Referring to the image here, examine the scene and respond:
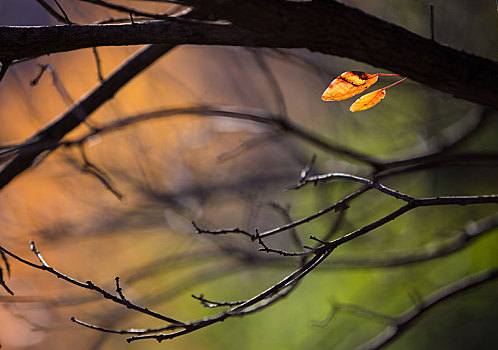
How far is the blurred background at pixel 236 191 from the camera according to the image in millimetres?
2385

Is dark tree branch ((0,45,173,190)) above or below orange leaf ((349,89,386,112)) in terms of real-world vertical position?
above

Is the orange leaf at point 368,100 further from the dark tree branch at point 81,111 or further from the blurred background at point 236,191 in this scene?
the blurred background at point 236,191

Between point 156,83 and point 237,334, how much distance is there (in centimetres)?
291

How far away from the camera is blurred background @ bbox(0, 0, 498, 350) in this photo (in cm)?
238

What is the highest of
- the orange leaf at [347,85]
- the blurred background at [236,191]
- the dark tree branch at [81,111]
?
the blurred background at [236,191]

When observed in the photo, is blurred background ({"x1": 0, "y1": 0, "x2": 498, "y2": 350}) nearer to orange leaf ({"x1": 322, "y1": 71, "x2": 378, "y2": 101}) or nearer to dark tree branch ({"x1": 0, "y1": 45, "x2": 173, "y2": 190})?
dark tree branch ({"x1": 0, "y1": 45, "x2": 173, "y2": 190})

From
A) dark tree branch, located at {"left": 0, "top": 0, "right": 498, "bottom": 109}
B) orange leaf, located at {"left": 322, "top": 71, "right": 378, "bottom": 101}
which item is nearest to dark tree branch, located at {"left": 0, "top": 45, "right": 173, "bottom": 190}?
dark tree branch, located at {"left": 0, "top": 0, "right": 498, "bottom": 109}

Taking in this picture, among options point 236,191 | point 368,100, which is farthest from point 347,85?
point 236,191

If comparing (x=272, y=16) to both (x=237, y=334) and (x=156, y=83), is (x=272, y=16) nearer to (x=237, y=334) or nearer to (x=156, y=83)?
(x=156, y=83)

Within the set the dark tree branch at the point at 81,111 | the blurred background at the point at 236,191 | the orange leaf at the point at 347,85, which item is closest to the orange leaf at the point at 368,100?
the orange leaf at the point at 347,85

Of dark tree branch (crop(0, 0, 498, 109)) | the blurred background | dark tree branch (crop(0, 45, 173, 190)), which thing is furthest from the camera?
the blurred background

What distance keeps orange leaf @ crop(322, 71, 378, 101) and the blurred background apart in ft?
2.83

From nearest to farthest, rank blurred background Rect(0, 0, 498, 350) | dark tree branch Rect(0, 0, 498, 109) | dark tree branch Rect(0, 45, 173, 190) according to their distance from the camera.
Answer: dark tree branch Rect(0, 0, 498, 109) < dark tree branch Rect(0, 45, 173, 190) < blurred background Rect(0, 0, 498, 350)

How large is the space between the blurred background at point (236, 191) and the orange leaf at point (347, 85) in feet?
2.83
